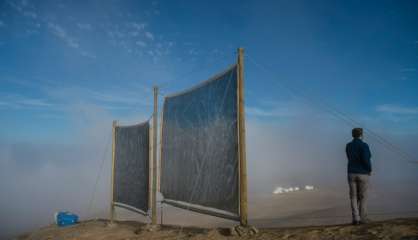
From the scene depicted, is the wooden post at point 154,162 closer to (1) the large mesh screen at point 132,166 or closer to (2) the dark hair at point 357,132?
(1) the large mesh screen at point 132,166

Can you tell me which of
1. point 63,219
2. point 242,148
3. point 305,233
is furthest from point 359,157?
point 63,219

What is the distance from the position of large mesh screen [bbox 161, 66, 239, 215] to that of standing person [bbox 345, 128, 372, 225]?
10.1 ft

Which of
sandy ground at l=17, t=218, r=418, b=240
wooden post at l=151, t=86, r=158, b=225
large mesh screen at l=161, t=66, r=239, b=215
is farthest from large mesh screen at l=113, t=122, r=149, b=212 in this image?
sandy ground at l=17, t=218, r=418, b=240

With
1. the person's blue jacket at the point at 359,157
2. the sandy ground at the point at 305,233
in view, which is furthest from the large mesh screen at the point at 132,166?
the person's blue jacket at the point at 359,157

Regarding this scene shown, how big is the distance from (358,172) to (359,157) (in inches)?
15.9

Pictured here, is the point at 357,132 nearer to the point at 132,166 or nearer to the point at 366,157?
the point at 366,157

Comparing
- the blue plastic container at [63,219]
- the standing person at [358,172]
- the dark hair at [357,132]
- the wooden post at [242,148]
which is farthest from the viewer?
the blue plastic container at [63,219]

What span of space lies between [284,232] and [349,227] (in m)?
1.67

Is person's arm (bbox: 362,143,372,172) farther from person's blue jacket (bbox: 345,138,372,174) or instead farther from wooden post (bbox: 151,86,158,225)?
wooden post (bbox: 151,86,158,225)

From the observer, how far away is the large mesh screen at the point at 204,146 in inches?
365

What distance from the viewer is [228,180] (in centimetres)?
917

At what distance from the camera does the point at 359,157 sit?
330 inches

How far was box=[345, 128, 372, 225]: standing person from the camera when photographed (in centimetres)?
824

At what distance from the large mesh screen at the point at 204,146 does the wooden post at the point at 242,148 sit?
0.13 meters
